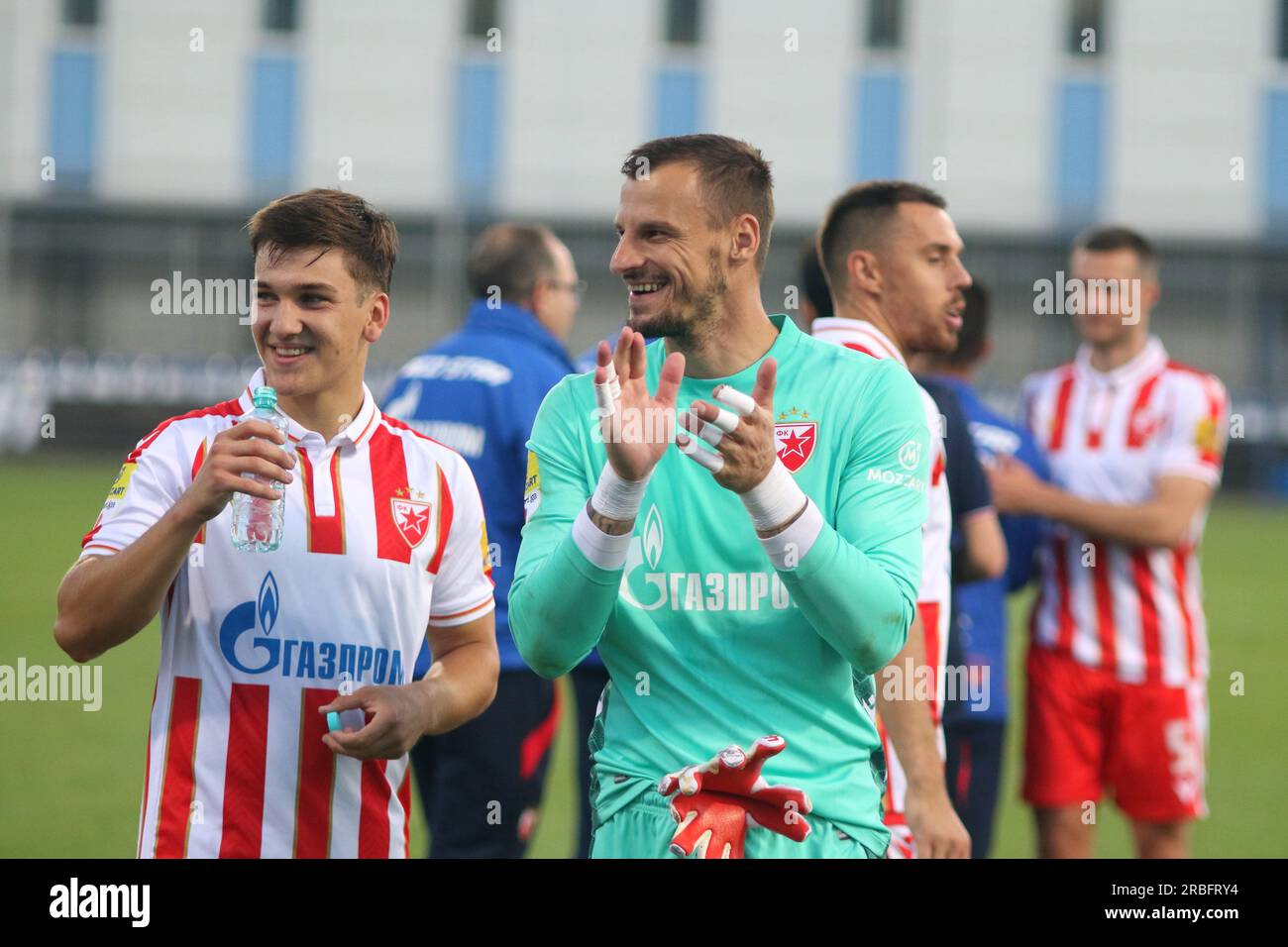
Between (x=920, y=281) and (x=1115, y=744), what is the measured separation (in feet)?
8.16

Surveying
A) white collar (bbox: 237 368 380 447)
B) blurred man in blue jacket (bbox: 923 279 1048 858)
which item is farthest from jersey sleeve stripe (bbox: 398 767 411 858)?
blurred man in blue jacket (bbox: 923 279 1048 858)

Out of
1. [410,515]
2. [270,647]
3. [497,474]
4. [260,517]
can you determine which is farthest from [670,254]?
[497,474]

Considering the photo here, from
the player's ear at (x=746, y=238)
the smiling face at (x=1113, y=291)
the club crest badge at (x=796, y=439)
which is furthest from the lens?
the smiling face at (x=1113, y=291)

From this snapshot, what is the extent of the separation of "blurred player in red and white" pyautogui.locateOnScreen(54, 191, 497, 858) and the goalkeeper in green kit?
39 centimetres

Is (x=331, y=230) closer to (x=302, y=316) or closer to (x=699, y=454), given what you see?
(x=302, y=316)

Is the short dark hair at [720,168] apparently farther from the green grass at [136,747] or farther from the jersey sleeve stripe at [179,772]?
the green grass at [136,747]

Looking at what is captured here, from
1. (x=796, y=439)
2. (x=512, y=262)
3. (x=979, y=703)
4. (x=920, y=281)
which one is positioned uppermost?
(x=512, y=262)

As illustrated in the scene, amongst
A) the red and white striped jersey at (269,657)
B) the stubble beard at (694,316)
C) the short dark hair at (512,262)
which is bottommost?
the red and white striped jersey at (269,657)

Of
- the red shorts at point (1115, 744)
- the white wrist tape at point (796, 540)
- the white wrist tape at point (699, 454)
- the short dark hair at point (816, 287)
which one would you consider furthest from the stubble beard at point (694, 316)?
the red shorts at point (1115, 744)

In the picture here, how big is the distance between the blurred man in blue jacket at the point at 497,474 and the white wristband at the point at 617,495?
245 centimetres

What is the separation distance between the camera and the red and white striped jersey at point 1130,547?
18.5ft

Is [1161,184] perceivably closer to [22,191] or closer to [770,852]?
[22,191]

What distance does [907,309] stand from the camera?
154 inches

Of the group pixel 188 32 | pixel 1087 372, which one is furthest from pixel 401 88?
pixel 1087 372
